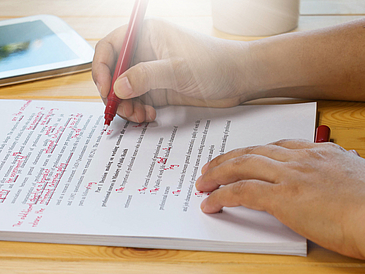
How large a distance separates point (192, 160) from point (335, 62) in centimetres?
26

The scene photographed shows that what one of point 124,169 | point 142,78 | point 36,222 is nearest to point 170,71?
point 142,78

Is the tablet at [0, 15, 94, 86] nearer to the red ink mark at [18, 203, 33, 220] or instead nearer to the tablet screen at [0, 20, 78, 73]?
the tablet screen at [0, 20, 78, 73]

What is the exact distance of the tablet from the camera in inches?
25.8

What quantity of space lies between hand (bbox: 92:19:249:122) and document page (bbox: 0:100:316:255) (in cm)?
2

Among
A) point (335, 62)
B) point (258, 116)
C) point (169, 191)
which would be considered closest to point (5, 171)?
point (169, 191)

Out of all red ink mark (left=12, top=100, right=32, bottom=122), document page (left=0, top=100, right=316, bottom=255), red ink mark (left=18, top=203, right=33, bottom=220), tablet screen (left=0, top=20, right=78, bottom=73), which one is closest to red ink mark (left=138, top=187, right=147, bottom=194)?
document page (left=0, top=100, right=316, bottom=255)

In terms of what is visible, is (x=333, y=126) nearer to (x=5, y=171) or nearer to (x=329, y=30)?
(x=329, y=30)

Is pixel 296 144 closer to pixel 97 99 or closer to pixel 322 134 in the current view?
pixel 322 134

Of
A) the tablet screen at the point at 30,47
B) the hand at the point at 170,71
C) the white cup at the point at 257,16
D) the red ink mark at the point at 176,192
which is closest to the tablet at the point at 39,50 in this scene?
the tablet screen at the point at 30,47

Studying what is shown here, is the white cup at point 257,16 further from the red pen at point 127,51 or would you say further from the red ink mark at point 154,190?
the red ink mark at point 154,190

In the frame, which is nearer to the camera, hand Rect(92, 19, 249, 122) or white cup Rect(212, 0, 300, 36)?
hand Rect(92, 19, 249, 122)

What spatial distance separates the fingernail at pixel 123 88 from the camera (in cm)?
52

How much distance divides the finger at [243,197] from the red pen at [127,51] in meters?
0.20

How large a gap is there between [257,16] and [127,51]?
0.26m
